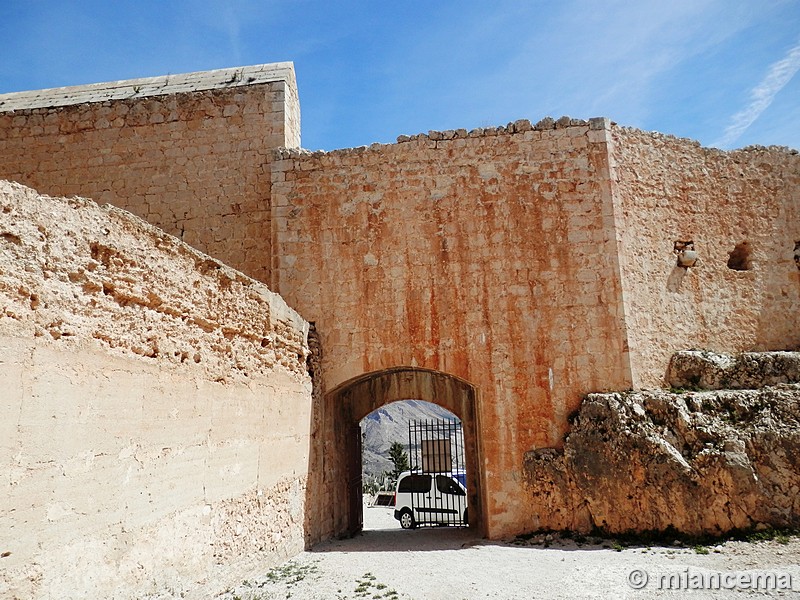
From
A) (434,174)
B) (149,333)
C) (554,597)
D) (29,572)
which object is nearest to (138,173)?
(434,174)

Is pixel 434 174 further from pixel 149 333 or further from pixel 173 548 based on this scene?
pixel 173 548

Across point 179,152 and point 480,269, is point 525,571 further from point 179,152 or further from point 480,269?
point 179,152

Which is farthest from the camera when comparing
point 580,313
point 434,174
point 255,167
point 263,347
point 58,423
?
point 255,167

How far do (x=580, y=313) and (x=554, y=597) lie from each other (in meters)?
4.11

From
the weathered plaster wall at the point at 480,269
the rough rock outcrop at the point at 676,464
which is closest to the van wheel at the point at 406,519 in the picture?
the weathered plaster wall at the point at 480,269

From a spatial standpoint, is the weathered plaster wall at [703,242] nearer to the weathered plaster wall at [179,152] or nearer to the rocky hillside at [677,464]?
the rocky hillside at [677,464]

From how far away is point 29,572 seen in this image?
3.47 metres

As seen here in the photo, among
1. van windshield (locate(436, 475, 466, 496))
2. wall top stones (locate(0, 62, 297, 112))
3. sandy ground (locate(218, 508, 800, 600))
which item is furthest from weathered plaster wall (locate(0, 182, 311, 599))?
van windshield (locate(436, 475, 466, 496))

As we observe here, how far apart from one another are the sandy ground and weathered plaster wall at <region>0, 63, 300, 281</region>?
487 centimetres

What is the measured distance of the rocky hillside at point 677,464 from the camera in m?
7.39

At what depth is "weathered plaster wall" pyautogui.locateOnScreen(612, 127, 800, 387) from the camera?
897cm

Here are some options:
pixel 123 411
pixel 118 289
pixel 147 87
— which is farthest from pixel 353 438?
pixel 147 87

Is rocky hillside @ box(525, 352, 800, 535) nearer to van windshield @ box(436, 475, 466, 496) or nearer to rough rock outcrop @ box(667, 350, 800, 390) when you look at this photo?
rough rock outcrop @ box(667, 350, 800, 390)

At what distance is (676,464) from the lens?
7.55m
